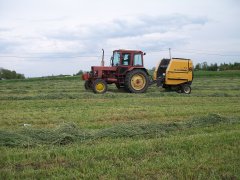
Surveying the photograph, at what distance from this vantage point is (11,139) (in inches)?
265

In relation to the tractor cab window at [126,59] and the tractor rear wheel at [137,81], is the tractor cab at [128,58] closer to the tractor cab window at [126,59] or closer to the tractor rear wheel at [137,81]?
the tractor cab window at [126,59]

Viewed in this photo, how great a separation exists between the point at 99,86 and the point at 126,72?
158 centimetres

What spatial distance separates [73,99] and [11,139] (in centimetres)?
820

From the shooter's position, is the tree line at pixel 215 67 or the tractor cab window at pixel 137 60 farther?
the tree line at pixel 215 67

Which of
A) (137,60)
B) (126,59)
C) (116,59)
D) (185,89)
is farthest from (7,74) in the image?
(185,89)

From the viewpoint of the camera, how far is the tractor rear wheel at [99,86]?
17344 mm

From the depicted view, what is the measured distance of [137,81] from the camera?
18234mm

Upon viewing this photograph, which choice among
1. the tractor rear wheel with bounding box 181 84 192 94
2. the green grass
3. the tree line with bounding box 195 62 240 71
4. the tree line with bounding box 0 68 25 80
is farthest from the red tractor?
the tree line with bounding box 195 62 240 71

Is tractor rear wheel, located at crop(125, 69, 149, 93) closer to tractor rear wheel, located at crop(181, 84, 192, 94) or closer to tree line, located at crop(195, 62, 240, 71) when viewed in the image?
tractor rear wheel, located at crop(181, 84, 192, 94)

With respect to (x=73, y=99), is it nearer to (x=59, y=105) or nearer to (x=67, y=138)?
(x=59, y=105)

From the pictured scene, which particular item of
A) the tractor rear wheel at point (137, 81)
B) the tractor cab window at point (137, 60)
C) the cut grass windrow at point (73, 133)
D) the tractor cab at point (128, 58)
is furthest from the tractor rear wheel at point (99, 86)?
the cut grass windrow at point (73, 133)

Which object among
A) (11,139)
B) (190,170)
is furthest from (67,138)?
(190,170)

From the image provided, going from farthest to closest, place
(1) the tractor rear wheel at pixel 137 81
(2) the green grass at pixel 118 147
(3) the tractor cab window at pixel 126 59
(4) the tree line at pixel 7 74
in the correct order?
(4) the tree line at pixel 7 74, (3) the tractor cab window at pixel 126 59, (1) the tractor rear wheel at pixel 137 81, (2) the green grass at pixel 118 147

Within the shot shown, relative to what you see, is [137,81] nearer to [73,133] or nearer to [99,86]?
[99,86]
